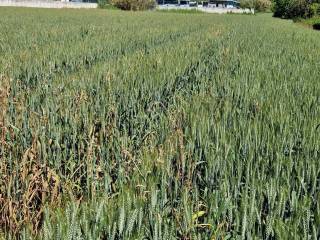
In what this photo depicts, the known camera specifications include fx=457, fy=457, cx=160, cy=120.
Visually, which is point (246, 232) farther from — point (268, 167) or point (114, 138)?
point (114, 138)

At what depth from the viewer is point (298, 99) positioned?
14.4 feet

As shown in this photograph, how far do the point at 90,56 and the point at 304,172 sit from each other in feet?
20.7

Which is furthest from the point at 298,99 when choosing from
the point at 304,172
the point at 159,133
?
the point at 304,172

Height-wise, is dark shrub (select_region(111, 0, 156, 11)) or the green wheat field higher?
dark shrub (select_region(111, 0, 156, 11))

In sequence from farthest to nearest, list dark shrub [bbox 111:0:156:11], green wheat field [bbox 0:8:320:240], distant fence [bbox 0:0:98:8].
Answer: dark shrub [bbox 111:0:156:11] < distant fence [bbox 0:0:98:8] < green wheat field [bbox 0:8:320:240]

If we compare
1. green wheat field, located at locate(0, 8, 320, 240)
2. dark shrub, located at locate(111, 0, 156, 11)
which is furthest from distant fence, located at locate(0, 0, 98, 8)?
green wheat field, located at locate(0, 8, 320, 240)

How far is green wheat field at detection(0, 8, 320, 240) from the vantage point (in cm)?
185

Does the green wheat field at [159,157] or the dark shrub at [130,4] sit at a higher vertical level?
the dark shrub at [130,4]

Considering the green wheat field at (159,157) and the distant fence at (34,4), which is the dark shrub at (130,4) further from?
the green wheat field at (159,157)

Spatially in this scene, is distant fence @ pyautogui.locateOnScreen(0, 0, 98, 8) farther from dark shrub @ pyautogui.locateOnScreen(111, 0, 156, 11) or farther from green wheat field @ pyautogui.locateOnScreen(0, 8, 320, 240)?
green wheat field @ pyautogui.locateOnScreen(0, 8, 320, 240)

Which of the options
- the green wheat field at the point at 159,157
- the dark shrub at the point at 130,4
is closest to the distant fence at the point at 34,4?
the dark shrub at the point at 130,4

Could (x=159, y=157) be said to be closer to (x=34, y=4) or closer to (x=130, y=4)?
(x=34, y=4)

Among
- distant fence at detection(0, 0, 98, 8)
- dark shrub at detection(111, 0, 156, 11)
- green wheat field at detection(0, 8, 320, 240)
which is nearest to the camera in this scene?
green wheat field at detection(0, 8, 320, 240)

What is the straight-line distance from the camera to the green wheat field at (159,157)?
1.85 meters
